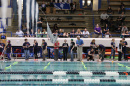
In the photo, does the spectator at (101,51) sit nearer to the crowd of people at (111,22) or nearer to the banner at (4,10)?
the crowd of people at (111,22)

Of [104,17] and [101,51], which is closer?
[101,51]

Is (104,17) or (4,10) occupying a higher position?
(4,10)

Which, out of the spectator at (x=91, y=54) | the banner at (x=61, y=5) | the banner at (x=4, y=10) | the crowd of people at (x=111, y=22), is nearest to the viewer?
the spectator at (x=91, y=54)

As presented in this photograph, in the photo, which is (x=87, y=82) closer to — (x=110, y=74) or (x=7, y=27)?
(x=110, y=74)

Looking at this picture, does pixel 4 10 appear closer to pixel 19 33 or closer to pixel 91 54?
pixel 19 33

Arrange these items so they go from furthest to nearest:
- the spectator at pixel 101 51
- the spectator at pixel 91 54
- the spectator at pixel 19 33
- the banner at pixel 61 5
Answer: the banner at pixel 61 5
the spectator at pixel 19 33
the spectator at pixel 101 51
the spectator at pixel 91 54

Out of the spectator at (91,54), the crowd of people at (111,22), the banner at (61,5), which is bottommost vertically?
the spectator at (91,54)

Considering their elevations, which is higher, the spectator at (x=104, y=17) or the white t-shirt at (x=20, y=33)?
the spectator at (x=104, y=17)

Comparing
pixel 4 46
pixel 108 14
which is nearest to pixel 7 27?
Result: pixel 4 46

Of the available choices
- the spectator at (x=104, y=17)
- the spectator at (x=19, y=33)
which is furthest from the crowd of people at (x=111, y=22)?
the spectator at (x=19, y=33)

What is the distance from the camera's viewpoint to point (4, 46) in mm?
15195

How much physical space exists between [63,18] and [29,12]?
286 centimetres

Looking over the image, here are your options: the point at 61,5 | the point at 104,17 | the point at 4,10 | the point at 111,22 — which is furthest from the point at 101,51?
the point at 4,10

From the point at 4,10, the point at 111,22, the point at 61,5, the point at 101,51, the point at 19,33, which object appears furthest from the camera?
the point at 61,5
